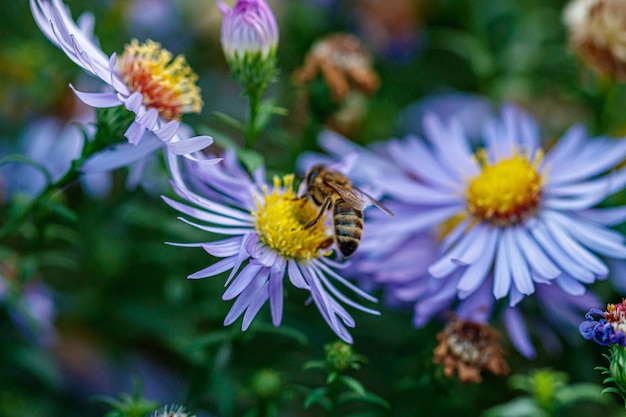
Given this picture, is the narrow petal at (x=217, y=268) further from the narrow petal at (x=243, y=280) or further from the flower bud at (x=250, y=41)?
the flower bud at (x=250, y=41)

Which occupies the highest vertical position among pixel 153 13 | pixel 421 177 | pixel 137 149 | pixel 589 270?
pixel 153 13

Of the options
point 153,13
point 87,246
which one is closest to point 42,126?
point 87,246

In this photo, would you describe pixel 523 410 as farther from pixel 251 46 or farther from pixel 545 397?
pixel 251 46

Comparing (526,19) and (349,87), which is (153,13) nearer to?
(349,87)

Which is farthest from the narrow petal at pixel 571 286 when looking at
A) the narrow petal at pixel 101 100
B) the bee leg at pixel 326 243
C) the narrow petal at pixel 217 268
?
the narrow petal at pixel 101 100

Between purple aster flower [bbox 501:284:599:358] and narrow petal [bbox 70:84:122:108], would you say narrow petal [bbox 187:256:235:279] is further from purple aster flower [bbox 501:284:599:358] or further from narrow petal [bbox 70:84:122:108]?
purple aster flower [bbox 501:284:599:358]

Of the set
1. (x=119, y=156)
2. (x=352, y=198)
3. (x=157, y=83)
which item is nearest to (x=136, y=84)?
(x=157, y=83)
